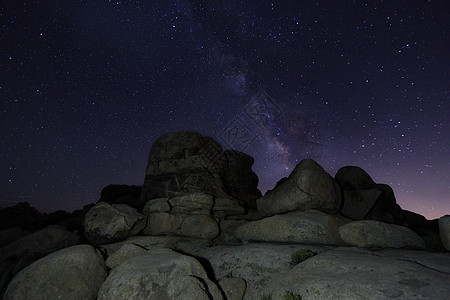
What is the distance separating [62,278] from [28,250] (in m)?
5.96

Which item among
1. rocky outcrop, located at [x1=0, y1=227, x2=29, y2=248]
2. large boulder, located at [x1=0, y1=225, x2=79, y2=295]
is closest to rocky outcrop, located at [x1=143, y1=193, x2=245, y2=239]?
large boulder, located at [x1=0, y1=225, x2=79, y2=295]

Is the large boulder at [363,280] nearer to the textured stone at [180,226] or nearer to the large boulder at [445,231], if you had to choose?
the large boulder at [445,231]

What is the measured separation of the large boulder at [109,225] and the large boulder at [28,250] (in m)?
1.68

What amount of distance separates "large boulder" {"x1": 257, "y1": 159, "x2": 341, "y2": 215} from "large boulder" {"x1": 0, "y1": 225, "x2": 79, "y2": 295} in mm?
14461

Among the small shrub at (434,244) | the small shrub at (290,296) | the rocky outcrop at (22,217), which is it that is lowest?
the rocky outcrop at (22,217)

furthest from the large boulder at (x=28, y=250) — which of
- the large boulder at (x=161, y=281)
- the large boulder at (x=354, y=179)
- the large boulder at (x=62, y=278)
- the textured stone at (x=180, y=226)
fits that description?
→ the large boulder at (x=354, y=179)

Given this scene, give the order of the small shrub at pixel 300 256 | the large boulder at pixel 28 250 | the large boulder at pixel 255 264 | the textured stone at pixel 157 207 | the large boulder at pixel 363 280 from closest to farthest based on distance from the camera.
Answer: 1. the large boulder at pixel 363 280
2. the large boulder at pixel 255 264
3. the small shrub at pixel 300 256
4. the large boulder at pixel 28 250
5. the textured stone at pixel 157 207

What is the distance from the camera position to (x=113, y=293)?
7.11 m

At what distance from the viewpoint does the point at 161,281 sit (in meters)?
7.39

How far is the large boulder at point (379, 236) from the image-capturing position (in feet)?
35.6

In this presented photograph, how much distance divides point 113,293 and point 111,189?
1510 inches

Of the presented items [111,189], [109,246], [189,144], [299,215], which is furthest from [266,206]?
[111,189]

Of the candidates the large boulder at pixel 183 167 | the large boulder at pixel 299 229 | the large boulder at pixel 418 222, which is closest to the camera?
the large boulder at pixel 299 229

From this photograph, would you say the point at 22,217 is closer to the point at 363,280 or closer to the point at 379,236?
the point at 363,280
